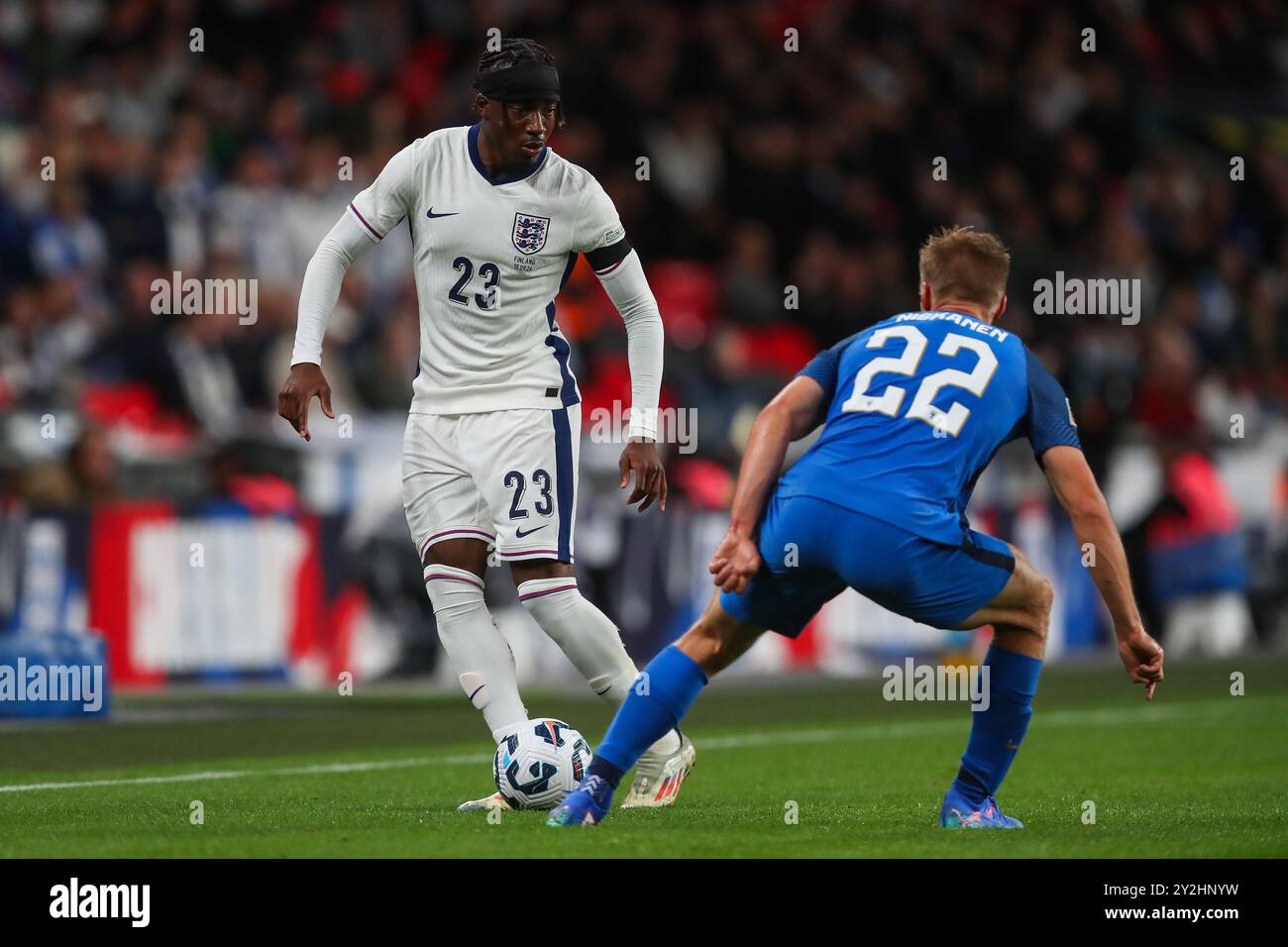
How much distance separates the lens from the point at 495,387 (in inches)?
278

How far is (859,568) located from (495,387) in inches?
65.4

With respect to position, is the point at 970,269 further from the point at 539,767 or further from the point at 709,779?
the point at 709,779

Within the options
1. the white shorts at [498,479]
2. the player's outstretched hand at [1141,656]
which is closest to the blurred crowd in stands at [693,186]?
the white shorts at [498,479]

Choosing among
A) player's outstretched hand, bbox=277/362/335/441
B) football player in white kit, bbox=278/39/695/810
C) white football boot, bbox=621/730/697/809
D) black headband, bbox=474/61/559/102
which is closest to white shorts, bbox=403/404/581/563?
football player in white kit, bbox=278/39/695/810

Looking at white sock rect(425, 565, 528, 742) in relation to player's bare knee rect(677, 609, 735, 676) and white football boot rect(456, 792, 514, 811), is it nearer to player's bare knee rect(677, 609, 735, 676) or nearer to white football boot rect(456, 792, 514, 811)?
white football boot rect(456, 792, 514, 811)

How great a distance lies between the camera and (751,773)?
8633 mm

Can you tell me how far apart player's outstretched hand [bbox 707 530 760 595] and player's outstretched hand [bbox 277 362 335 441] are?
4.71ft

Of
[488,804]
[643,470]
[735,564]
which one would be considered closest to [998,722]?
[735,564]

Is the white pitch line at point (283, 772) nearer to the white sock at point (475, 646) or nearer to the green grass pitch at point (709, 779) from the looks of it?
the green grass pitch at point (709, 779)

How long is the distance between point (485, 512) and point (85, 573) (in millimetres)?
6316

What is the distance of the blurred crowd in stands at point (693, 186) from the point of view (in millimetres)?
14562

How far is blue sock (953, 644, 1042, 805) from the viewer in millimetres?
6199

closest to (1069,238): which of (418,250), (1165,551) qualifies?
(1165,551)
